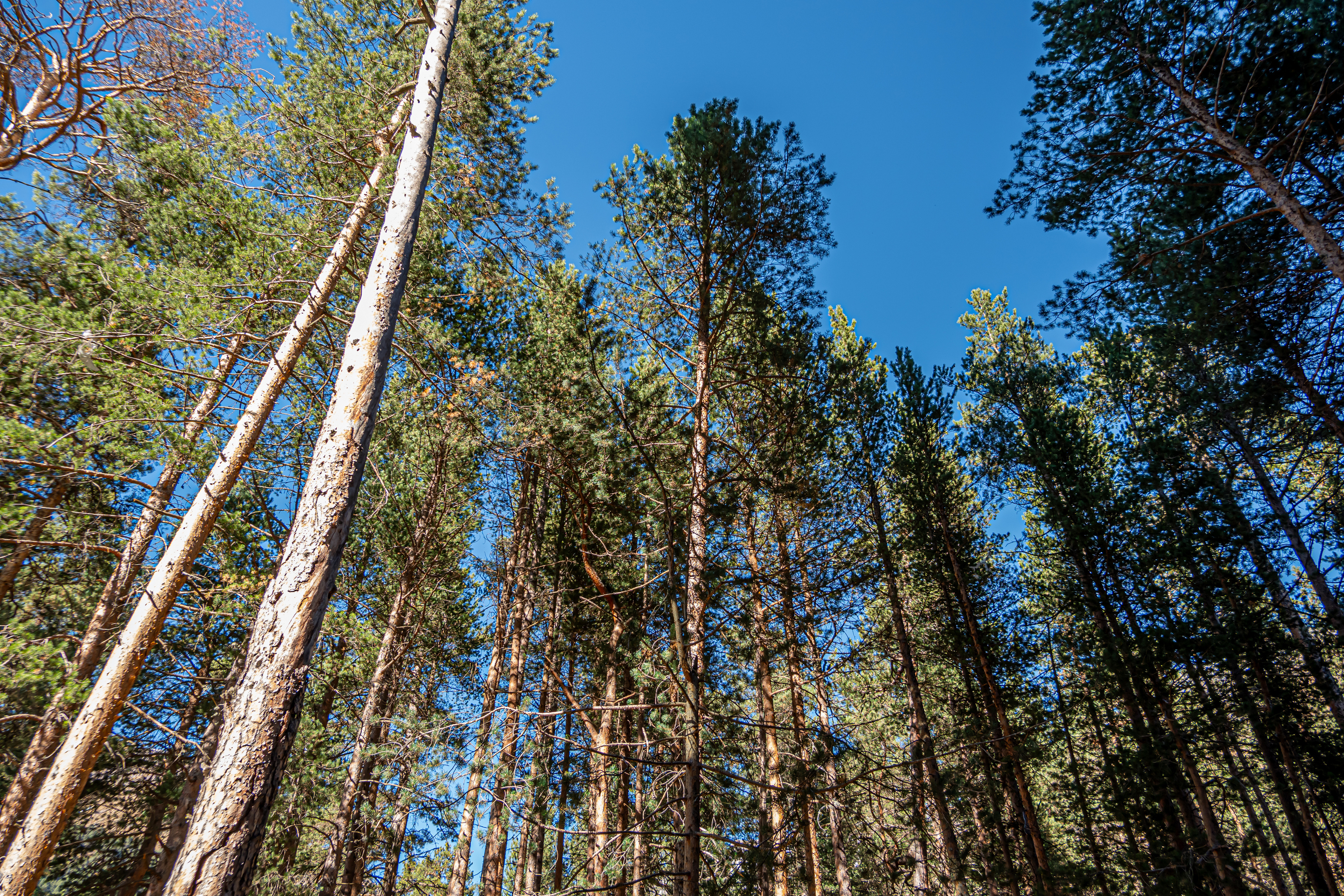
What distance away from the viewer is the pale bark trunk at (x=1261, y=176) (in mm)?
6066

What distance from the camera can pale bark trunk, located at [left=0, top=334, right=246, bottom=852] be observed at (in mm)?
5707

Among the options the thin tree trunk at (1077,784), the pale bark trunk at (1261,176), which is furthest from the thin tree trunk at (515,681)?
the thin tree trunk at (1077,784)

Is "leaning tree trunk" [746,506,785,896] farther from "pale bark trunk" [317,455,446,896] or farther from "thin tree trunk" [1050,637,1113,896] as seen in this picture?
"thin tree trunk" [1050,637,1113,896]

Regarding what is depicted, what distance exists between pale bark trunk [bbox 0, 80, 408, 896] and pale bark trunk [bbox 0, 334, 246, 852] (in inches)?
18.8

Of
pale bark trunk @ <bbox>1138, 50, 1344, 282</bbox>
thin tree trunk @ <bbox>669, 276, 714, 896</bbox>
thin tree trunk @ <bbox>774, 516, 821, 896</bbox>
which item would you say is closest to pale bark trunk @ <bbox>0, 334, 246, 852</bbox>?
thin tree trunk @ <bbox>669, 276, 714, 896</bbox>

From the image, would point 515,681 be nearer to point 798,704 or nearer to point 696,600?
point 696,600

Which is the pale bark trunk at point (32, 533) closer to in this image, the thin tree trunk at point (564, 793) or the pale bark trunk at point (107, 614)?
the pale bark trunk at point (107, 614)

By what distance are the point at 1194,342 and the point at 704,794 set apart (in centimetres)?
1019

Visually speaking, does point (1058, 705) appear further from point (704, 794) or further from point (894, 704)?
point (704, 794)

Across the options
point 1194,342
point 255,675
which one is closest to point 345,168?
point 255,675

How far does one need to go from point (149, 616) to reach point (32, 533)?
14.9 ft

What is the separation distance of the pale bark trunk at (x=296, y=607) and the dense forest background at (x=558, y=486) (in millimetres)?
29

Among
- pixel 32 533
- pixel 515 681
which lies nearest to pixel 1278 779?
pixel 515 681

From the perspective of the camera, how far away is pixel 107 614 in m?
6.47
